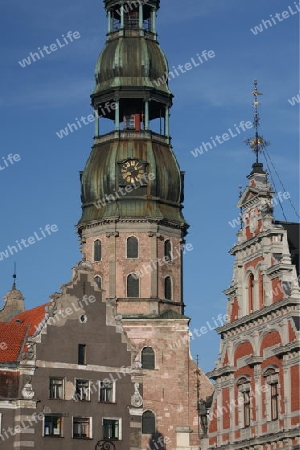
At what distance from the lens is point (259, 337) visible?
62875 millimetres

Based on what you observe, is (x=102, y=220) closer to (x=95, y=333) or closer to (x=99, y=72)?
(x=99, y=72)

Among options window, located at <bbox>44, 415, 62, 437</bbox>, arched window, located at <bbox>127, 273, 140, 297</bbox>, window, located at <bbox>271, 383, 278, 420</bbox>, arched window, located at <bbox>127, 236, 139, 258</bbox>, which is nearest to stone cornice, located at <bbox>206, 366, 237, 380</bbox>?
window, located at <bbox>271, 383, 278, 420</bbox>

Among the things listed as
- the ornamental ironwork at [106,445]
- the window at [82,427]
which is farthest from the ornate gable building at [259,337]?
the window at [82,427]

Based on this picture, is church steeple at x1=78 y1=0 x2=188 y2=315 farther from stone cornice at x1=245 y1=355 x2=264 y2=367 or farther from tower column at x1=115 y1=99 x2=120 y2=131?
stone cornice at x1=245 y1=355 x2=264 y2=367

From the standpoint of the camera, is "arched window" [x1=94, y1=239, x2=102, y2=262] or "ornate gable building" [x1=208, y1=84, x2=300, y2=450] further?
"arched window" [x1=94, y1=239, x2=102, y2=262]

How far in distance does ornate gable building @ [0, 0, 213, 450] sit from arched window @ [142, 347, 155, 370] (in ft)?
0.30

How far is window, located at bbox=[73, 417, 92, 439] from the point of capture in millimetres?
68375

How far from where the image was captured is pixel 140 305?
288 feet

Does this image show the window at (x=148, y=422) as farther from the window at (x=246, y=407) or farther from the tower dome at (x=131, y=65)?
the tower dome at (x=131, y=65)

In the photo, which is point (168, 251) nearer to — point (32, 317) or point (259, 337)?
point (32, 317)

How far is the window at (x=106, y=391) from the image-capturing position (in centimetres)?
6981

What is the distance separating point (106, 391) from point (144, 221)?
70.5 ft

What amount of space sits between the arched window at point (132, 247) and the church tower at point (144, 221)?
0.25 ft

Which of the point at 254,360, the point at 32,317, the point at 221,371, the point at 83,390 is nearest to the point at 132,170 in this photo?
the point at 32,317
